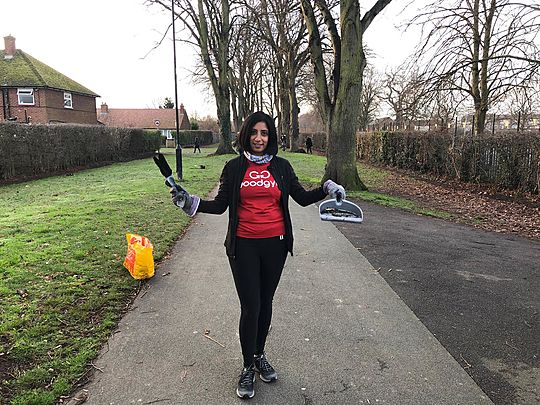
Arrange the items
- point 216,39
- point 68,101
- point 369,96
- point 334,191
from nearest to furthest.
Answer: point 334,191 < point 216,39 < point 68,101 < point 369,96

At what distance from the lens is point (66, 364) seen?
334 cm

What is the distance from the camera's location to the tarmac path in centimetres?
348

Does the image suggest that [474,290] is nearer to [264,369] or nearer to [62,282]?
[264,369]

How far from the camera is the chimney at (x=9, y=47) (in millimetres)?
40000

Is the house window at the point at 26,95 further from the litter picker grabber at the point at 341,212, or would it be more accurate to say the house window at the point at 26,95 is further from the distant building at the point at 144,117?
the litter picker grabber at the point at 341,212

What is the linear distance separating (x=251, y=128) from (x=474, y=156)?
591 inches

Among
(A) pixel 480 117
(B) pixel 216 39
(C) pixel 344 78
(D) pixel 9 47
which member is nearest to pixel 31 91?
(D) pixel 9 47

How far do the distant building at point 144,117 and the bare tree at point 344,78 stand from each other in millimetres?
66956

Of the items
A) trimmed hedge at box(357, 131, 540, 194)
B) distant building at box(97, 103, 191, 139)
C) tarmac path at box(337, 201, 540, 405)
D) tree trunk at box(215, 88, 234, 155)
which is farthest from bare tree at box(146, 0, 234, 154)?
distant building at box(97, 103, 191, 139)

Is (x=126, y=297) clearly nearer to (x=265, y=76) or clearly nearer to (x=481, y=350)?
(x=481, y=350)

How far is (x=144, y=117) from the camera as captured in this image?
8094 cm

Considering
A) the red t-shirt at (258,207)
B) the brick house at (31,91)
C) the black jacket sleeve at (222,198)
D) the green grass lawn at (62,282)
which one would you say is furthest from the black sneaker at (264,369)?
the brick house at (31,91)

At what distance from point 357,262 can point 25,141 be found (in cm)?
1591

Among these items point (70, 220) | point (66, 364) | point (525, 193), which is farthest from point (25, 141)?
point (525, 193)
